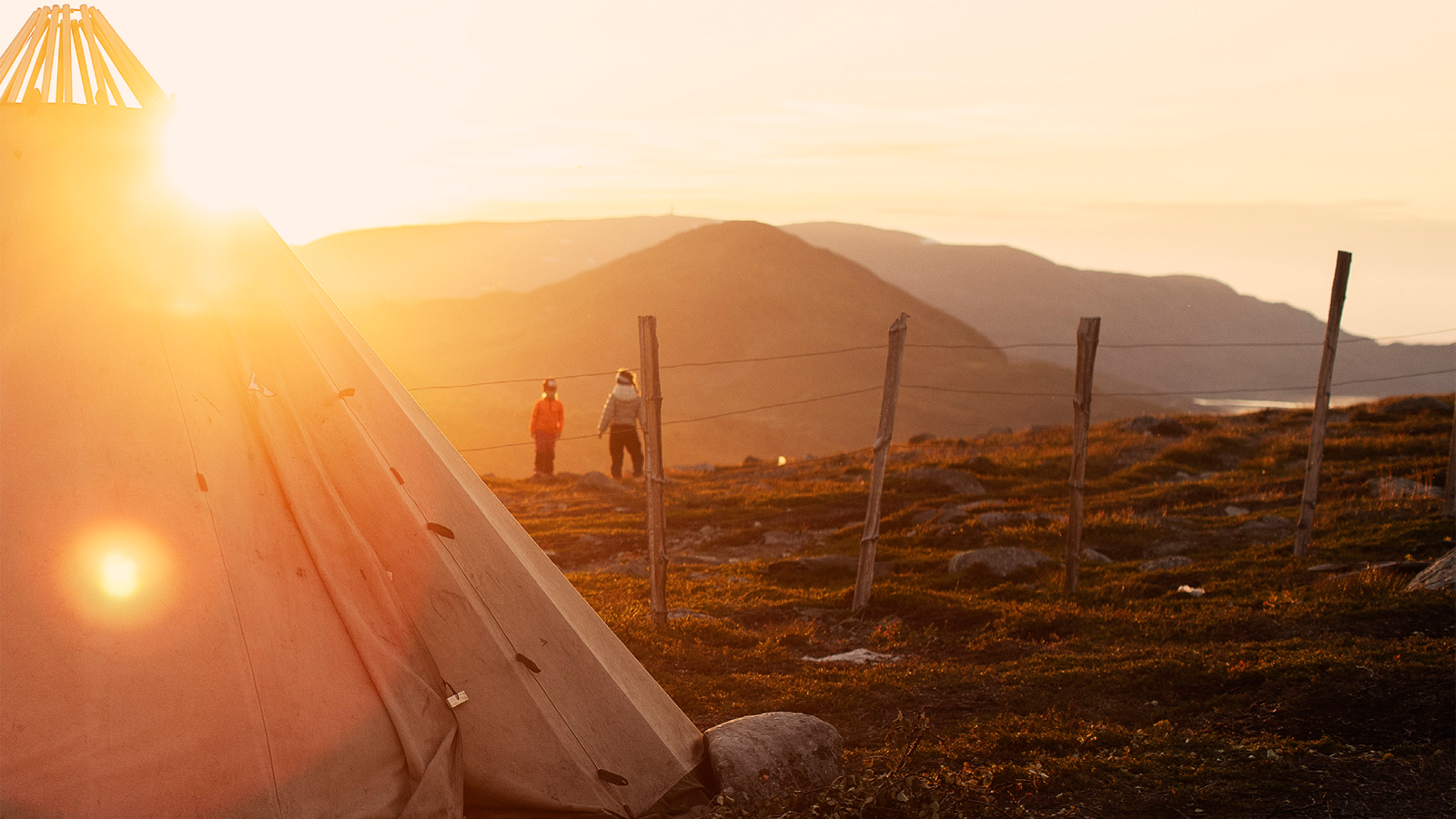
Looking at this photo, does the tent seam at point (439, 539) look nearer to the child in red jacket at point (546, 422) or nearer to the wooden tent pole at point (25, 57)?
the wooden tent pole at point (25, 57)

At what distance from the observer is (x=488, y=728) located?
203 inches

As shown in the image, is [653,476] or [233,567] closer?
[233,567]

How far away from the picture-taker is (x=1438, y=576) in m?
8.98

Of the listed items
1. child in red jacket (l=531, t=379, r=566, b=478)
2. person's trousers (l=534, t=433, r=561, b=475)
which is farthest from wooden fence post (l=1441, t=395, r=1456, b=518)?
person's trousers (l=534, t=433, r=561, b=475)

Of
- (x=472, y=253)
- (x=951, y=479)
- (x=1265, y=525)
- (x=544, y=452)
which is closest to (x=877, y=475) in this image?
(x=1265, y=525)

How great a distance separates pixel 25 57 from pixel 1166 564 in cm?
1195

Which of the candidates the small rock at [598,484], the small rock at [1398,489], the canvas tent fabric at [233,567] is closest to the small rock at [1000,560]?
the small rock at [1398,489]

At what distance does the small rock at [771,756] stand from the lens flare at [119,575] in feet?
10.5

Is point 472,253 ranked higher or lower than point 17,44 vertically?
higher

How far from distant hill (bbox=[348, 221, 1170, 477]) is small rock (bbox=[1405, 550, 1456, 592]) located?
3632cm

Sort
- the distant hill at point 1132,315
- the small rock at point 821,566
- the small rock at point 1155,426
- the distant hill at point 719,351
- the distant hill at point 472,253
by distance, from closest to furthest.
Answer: the small rock at point 821,566, the small rock at point 1155,426, the distant hill at point 719,351, the distant hill at point 1132,315, the distant hill at point 472,253

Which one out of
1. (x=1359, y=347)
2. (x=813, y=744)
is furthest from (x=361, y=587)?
(x=1359, y=347)

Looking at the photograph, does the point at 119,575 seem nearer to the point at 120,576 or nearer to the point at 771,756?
the point at 120,576

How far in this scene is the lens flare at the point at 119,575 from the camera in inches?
182
